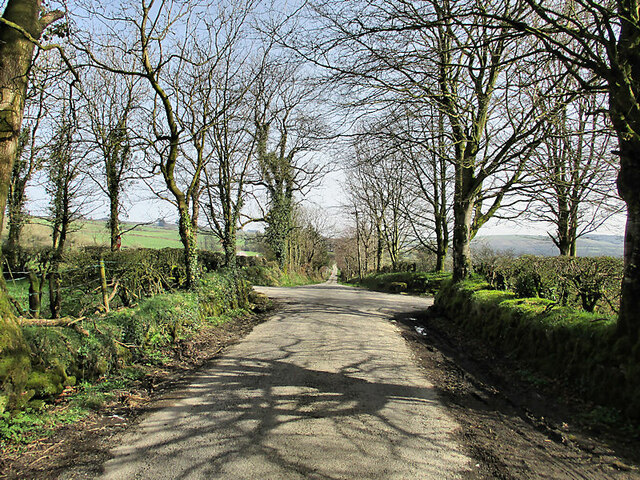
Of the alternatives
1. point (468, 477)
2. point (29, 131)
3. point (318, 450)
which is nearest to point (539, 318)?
point (468, 477)

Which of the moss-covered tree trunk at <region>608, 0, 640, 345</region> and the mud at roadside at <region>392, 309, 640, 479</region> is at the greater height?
the moss-covered tree trunk at <region>608, 0, 640, 345</region>

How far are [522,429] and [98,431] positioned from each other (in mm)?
4325

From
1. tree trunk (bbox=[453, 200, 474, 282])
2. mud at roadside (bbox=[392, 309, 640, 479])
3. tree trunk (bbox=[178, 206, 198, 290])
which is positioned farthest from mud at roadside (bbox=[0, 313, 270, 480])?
tree trunk (bbox=[453, 200, 474, 282])

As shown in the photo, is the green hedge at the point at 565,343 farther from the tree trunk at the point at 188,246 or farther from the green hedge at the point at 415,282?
the green hedge at the point at 415,282

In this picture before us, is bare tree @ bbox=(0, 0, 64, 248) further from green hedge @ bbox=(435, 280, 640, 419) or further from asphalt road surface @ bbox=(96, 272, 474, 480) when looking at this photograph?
green hedge @ bbox=(435, 280, 640, 419)

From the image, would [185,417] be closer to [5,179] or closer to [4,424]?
[4,424]

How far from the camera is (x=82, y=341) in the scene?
4.65 metres

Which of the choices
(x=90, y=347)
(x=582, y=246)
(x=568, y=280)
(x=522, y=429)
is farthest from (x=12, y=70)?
(x=582, y=246)

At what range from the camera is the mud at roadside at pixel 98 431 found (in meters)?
3.04

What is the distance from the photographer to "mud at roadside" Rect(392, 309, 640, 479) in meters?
3.19

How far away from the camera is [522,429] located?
3.90 metres

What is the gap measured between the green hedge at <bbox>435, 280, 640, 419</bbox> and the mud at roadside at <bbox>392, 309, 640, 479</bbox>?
266 millimetres

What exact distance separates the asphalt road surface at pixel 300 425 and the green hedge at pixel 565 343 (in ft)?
5.66

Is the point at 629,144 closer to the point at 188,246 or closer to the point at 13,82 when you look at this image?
the point at 13,82
